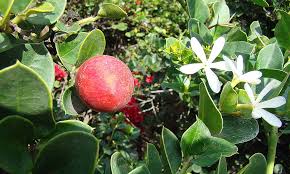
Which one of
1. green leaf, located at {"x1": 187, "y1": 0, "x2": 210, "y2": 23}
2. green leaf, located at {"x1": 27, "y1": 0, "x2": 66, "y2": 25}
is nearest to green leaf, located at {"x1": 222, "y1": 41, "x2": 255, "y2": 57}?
green leaf, located at {"x1": 187, "y1": 0, "x2": 210, "y2": 23}

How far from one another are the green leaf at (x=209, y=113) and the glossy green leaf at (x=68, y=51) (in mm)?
222

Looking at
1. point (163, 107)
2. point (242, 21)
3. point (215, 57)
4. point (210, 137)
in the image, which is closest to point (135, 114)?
point (163, 107)

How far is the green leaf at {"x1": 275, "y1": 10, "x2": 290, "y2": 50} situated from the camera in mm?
1043

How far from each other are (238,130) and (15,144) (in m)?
0.39

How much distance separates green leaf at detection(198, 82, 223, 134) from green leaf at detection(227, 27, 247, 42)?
43 cm

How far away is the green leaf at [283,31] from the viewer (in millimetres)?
1043

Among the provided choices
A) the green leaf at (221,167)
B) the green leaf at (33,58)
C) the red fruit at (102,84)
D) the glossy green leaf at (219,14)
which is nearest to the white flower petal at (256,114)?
the green leaf at (221,167)

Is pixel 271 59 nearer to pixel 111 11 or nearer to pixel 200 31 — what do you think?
pixel 200 31

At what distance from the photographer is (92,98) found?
671 mm

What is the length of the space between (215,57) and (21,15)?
423mm

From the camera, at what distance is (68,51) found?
0.77 m

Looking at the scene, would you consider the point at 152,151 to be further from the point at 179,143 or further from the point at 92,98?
the point at 92,98

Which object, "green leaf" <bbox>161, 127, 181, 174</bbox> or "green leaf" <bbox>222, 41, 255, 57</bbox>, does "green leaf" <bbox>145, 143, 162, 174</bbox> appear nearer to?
"green leaf" <bbox>161, 127, 181, 174</bbox>

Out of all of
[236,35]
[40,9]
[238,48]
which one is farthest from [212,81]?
[40,9]
